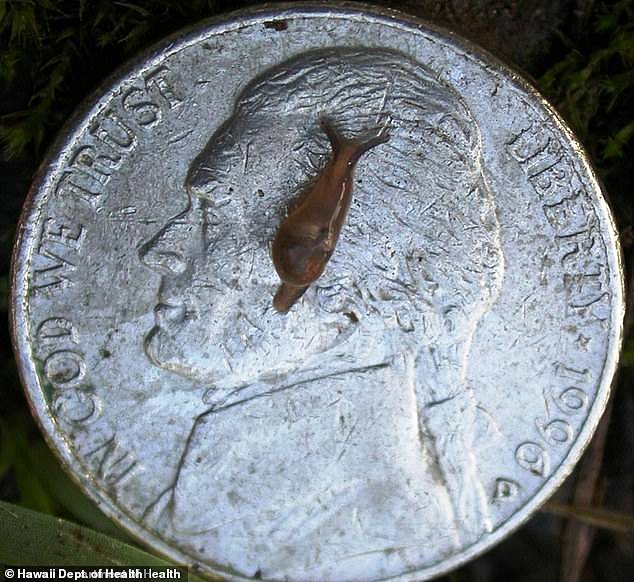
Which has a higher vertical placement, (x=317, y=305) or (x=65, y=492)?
(x=317, y=305)

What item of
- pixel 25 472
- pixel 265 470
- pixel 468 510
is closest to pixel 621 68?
pixel 468 510

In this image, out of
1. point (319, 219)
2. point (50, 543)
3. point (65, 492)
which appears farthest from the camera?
point (65, 492)

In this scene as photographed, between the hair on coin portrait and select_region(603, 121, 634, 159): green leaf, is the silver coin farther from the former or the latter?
select_region(603, 121, 634, 159): green leaf

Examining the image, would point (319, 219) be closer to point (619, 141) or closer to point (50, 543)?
point (619, 141)

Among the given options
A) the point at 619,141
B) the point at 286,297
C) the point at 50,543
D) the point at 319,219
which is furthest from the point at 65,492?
the point at 619,141

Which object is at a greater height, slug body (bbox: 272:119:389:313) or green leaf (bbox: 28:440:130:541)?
slug body (bbox: 272:119:389:313)

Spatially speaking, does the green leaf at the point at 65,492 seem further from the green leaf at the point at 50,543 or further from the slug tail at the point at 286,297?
the slug tail at the point at 286,297

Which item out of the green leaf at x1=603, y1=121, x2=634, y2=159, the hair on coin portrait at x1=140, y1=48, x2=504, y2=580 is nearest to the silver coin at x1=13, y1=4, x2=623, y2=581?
the hair on coin portrait at x1=140, y1=48, x2=504, y2=580
